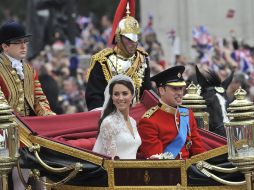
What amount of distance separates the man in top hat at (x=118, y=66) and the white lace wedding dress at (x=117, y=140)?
1.71m

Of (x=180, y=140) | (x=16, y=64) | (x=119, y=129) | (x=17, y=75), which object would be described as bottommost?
(x=180, y=140)

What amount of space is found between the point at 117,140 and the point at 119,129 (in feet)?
0.31

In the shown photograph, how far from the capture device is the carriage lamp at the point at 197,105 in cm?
1243

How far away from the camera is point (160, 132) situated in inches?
411

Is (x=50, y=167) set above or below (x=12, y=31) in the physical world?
below

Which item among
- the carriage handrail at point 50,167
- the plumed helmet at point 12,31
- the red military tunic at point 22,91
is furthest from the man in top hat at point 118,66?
the carriage handrail at point 50,167

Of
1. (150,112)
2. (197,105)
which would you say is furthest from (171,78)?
(197,105)

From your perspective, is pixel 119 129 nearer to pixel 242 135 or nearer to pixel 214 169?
pixel 214 169

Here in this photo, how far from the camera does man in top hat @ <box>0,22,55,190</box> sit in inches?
449

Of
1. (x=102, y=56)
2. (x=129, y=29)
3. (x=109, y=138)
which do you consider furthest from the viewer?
(x=102, y=56)

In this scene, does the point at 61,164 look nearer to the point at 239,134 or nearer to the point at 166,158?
the point at 166,158

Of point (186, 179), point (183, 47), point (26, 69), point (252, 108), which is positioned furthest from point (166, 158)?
point (183, 47)

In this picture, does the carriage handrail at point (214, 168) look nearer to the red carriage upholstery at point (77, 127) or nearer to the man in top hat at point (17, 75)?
the red carriage upholstery at point (77, 127)

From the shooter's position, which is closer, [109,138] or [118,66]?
[109,138]
